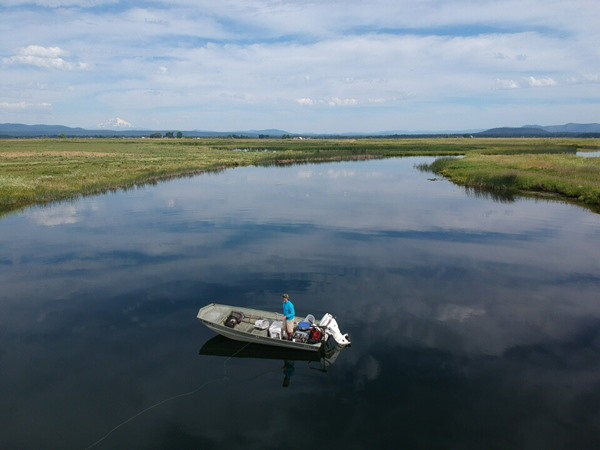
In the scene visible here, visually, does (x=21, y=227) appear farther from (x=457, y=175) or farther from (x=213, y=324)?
(x=457, y=175)

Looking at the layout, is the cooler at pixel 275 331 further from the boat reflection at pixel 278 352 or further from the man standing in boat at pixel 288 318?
the boat reflection at pixel 278 352

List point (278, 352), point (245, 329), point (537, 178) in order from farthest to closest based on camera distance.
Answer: point (537, 178) → point (245, 329) → point (278, 352)

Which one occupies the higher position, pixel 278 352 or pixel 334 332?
pixel 334 332

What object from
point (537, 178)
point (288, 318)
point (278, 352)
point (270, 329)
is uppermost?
point (537, 178)

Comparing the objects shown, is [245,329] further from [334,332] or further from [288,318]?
[334,332]

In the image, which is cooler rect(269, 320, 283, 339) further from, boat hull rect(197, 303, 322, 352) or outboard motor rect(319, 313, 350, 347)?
outboard motor rect(319, 313, 350, 347)

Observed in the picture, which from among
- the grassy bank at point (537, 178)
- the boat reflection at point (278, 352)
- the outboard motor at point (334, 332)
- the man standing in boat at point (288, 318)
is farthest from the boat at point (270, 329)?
the grassy bank at point (537, 178)

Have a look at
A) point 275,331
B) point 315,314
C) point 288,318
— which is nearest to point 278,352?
point 275,331
